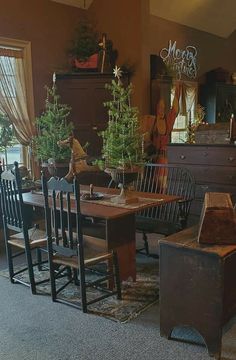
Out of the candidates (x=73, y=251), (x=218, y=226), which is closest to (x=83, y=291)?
(x=73, y=251)

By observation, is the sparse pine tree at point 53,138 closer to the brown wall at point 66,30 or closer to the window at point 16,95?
the window at point 16,95

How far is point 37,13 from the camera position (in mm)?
5008

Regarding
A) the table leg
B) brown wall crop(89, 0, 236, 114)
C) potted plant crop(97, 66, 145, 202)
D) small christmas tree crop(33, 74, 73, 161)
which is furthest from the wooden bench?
brown wall crop(89, 0, 236, 114)

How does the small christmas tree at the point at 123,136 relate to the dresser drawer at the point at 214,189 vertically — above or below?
above

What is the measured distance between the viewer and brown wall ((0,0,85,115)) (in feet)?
15.5

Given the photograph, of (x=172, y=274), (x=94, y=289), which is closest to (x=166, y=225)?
(x=94, y=289)

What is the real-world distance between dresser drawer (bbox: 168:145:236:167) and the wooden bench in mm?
2057

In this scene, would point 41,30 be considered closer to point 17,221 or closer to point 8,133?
point 8,133

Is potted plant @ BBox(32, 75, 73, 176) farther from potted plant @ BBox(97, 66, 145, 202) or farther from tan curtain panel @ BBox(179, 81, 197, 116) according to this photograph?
tan curtain panel @ BBox(179, 81, 197, 116)

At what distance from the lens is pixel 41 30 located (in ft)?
16.7

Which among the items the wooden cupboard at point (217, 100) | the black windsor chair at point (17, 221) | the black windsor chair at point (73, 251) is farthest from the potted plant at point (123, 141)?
the wooden cupboard at point (217, 100)

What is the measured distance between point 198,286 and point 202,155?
2440 millimetres

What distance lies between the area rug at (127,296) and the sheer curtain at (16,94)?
211 cm

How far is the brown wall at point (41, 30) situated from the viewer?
474 centimetres
